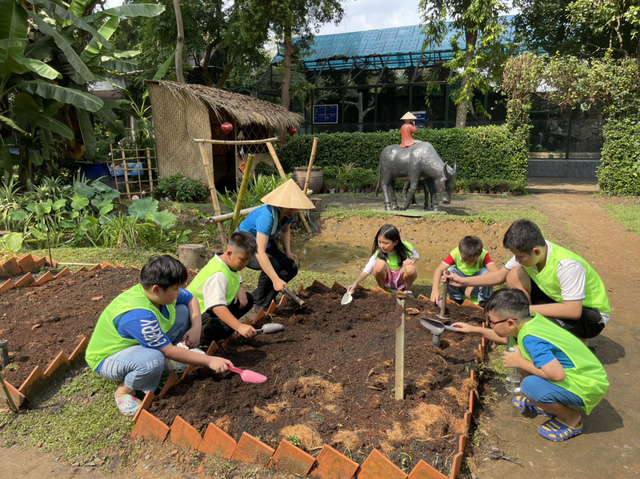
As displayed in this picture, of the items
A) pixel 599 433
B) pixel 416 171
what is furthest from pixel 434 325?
pixel 416 171

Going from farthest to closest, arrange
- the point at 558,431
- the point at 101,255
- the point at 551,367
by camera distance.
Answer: the point at 101,255 → the point at 558,431 → the point at 551,367

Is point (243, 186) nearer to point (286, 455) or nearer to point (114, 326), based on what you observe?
point (114, 326)

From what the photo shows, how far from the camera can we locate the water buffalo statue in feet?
30.4

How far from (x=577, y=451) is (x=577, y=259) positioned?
4.21ft

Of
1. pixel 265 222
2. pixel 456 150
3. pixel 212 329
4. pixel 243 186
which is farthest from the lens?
pixel 456 150

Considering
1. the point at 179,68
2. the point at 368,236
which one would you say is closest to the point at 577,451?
the point at 368,236

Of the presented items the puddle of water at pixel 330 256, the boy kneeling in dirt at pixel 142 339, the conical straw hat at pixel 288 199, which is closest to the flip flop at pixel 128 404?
the boy kneeling in dirt at pixel 142 339

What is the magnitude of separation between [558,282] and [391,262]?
168 centimetres

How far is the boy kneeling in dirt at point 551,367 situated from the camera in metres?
2.54

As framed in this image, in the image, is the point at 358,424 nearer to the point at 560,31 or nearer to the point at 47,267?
the point at 47,267

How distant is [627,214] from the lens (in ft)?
30.8

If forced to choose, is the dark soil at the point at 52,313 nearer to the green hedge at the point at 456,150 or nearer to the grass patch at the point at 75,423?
the grass patch at the point at 75,423

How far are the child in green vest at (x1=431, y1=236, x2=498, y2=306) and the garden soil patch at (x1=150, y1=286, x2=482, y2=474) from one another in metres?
0.70

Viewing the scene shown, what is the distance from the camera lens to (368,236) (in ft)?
29.3
